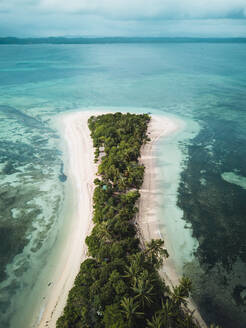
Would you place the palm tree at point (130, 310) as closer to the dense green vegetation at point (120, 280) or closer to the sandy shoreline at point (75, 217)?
the dense green vegetation at point (120, 280)

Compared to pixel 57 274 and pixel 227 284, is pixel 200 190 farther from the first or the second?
pixel 57 274

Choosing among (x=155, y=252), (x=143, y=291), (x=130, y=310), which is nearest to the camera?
(x=130, y=310)

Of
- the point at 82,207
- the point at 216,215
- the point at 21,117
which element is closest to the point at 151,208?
the point at 216,215

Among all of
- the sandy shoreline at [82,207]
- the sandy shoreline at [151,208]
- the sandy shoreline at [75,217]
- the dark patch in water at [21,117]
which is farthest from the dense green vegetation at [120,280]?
the dark patch in water at [21,117]

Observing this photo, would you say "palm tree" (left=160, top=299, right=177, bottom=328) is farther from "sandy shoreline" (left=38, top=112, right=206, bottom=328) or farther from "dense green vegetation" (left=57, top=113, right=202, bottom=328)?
"sandy shoreline" (left=38, top=112, right=206, bottom=328)

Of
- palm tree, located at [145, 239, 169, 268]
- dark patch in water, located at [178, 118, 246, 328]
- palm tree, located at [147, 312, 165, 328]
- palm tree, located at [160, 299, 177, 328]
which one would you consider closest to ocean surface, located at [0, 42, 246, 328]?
dark patch in water, located at [178, 118, 246, 328]

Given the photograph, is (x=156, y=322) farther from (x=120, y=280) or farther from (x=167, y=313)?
(x=120, y=280)
